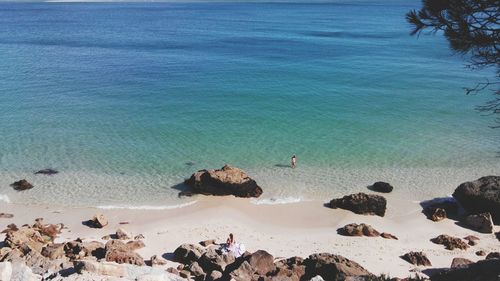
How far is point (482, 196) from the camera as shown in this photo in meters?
26.1

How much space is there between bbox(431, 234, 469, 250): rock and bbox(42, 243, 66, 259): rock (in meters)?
17.1

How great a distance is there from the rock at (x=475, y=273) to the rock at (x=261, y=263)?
5.89 meters

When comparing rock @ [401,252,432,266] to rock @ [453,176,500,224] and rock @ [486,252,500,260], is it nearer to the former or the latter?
rock @ [486,252,500,260]

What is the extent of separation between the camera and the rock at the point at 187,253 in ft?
66.8

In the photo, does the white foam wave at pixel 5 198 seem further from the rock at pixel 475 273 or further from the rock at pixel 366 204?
the rock at pixel 475 273

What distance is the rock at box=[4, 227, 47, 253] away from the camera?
20.5 meters

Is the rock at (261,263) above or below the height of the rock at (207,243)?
above

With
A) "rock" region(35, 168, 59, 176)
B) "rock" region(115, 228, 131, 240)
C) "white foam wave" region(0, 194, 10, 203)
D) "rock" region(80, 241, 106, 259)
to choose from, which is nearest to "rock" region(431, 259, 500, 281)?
"rock" region(80, 241, 106, 259)

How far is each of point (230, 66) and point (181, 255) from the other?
45.4 meters

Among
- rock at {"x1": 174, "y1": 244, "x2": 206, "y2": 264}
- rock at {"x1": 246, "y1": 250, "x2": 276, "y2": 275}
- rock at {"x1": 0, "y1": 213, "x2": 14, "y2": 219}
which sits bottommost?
rock at {"x1": 0, "y1": 213, "x2": 14, "y2": 219}

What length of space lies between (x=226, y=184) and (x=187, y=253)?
8.19m

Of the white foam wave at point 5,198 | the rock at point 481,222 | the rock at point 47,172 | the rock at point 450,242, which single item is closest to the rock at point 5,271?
the white foam wave at point 5,198

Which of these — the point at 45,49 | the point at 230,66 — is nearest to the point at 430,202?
the point at 230,66

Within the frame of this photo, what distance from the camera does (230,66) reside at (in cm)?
6375
